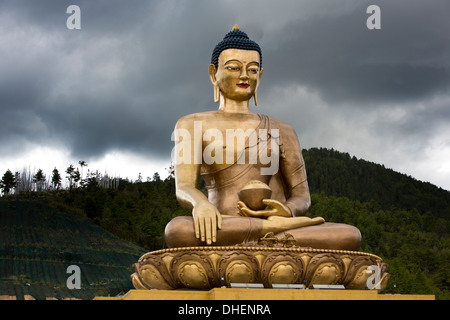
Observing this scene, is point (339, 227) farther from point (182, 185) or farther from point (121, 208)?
point (121, 208)

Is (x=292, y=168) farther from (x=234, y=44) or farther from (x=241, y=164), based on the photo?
(x=234, y=44)

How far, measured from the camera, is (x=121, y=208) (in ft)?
164

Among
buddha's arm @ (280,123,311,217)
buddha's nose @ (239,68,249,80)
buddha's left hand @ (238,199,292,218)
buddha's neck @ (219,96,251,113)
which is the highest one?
buddha's nose @ (239,68,249,80)

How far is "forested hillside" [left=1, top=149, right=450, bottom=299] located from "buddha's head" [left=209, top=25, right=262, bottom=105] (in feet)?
72.1

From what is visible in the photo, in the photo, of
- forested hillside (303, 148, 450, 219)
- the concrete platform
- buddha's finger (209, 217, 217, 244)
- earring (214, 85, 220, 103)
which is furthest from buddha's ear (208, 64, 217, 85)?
forested hillside (303, 148, 450, 219)

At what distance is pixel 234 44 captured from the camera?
28.2 feet

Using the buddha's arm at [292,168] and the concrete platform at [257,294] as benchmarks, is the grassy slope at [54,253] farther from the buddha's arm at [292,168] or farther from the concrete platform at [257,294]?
the concrete platform at [257,294]

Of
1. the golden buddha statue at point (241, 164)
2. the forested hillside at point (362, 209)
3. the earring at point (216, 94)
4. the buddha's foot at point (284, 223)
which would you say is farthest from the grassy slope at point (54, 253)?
the buddha's foot at point (284, 223)

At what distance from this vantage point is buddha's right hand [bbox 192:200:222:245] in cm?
689

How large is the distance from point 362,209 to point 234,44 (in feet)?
139

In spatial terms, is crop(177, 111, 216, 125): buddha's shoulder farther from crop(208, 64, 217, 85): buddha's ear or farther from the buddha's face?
crop(208, 64, 217, 85): buddha's ear

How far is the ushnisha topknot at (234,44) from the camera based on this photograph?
8609 mm

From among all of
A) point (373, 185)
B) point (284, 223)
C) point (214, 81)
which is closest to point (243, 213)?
point (284, 223)
